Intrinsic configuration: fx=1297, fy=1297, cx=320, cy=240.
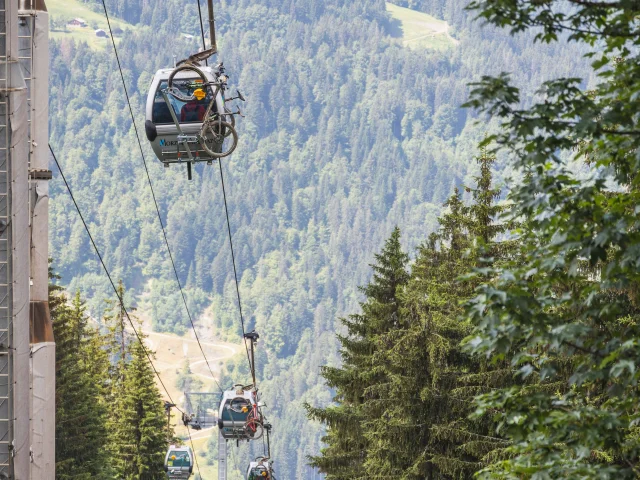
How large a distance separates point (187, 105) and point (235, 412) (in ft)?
75.0

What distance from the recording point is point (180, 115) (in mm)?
21938

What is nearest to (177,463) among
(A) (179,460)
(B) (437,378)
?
(A) (179,460)

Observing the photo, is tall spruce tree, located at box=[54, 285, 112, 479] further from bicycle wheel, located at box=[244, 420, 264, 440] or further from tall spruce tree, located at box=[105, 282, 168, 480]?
bicycle wheel, located at box=[244, 420, 264, 440]

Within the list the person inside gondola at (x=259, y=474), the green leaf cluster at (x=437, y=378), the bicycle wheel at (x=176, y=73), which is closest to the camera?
the bicycle wheel at (x=176, y=73)

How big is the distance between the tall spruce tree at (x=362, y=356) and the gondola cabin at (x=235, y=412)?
11867mm

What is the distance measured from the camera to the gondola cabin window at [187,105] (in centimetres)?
2173

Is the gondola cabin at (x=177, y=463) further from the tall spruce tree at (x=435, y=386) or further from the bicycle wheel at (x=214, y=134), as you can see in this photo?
the bicycle wheel at (x=214, y=134)

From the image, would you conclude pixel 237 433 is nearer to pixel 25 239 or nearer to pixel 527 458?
pixel 25 239

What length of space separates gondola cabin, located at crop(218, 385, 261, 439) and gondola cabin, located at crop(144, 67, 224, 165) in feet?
72.6

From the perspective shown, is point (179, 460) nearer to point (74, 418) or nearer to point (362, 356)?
point (74, 418)

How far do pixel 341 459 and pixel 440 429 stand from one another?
8991 mm

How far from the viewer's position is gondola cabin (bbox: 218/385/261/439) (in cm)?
4319

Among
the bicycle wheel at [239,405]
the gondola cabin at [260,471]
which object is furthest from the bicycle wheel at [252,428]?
the gondola cabin at [260,471]

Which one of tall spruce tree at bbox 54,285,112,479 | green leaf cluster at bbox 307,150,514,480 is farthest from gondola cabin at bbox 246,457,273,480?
green leaf cluster at bbox 307,150,514,480
